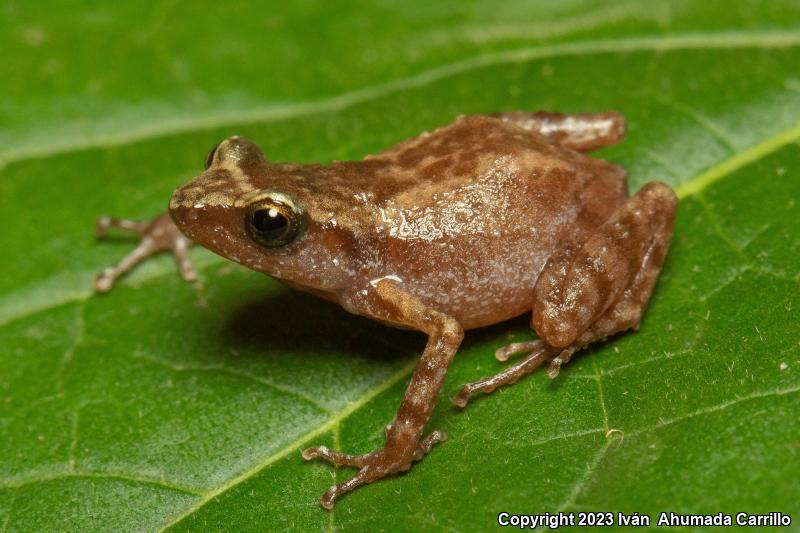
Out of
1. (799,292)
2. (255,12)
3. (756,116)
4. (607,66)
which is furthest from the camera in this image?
(255,12)

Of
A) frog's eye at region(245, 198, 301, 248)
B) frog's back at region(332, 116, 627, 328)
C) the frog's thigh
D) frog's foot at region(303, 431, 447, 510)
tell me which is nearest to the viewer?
frog's foot at region(303, 431, 447, 510)

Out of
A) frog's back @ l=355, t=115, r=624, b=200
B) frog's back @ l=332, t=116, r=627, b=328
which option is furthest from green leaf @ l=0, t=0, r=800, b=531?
frog's back @ l=355, t=115, r=624, b=200

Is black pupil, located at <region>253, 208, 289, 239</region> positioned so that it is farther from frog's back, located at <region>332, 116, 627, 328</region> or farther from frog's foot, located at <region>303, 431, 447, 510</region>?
frog's foot, located at <region>303, 431, 447, 510</region>

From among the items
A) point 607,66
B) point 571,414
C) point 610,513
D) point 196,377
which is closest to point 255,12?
point 607,66

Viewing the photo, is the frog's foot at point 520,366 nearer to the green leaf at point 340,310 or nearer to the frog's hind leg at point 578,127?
the green leaf at point 340,310

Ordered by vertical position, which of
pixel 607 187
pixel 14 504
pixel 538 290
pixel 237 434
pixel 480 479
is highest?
pixel 607 187

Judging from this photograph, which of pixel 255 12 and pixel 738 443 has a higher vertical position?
pixel 255 12

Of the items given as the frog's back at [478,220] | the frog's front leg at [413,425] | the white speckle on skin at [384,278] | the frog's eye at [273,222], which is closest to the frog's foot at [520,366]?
the frog's front leg at [413,425]

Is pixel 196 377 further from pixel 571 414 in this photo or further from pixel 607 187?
pixel 607 187
